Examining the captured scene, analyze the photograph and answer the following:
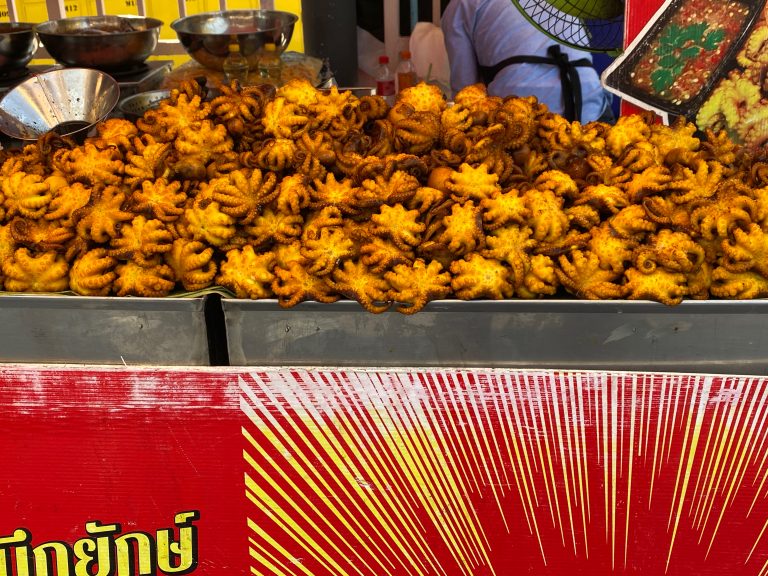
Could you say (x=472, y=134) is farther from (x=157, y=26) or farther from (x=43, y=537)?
(x=157, y=26)

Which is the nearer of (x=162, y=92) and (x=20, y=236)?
(x=20, y=236)

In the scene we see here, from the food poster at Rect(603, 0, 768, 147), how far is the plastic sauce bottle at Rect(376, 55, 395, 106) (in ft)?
9.28

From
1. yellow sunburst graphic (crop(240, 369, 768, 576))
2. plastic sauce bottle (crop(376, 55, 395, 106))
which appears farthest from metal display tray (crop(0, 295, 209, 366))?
plastic sauce bottle (crop(376, 55, 395, 106))

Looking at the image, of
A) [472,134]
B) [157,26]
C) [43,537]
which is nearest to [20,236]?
[43,537]

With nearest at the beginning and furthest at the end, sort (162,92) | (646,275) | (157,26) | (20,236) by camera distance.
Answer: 1. (646,275)
2. (20,236)
3. (162,92)
4. (157,26)

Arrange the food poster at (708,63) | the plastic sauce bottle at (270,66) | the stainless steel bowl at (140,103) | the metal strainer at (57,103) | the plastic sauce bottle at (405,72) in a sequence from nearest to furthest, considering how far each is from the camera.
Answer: the food poster at (708,63)
the metal strainer at (57,103)
the stainless steel bowl at (140,103)
the plastic sauce bottle at (270,66)
the plastic sauce bottle at (405,72)

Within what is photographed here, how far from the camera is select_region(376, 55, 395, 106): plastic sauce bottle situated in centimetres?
478

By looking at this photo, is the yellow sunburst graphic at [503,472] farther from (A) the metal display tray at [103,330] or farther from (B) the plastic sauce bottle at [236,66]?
(B) the plastic sauce bottle at [236,66]

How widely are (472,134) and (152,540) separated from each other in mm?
1187

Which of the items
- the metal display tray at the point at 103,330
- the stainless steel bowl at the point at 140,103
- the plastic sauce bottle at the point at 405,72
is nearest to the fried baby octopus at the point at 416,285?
the metal display tray at the point at 103,330

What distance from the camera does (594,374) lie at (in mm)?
1460

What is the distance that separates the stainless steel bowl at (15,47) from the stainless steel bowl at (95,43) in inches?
2.6

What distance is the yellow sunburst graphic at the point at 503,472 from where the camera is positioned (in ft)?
4.82

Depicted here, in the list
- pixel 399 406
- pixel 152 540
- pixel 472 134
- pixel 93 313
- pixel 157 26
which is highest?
pixel 157 26
